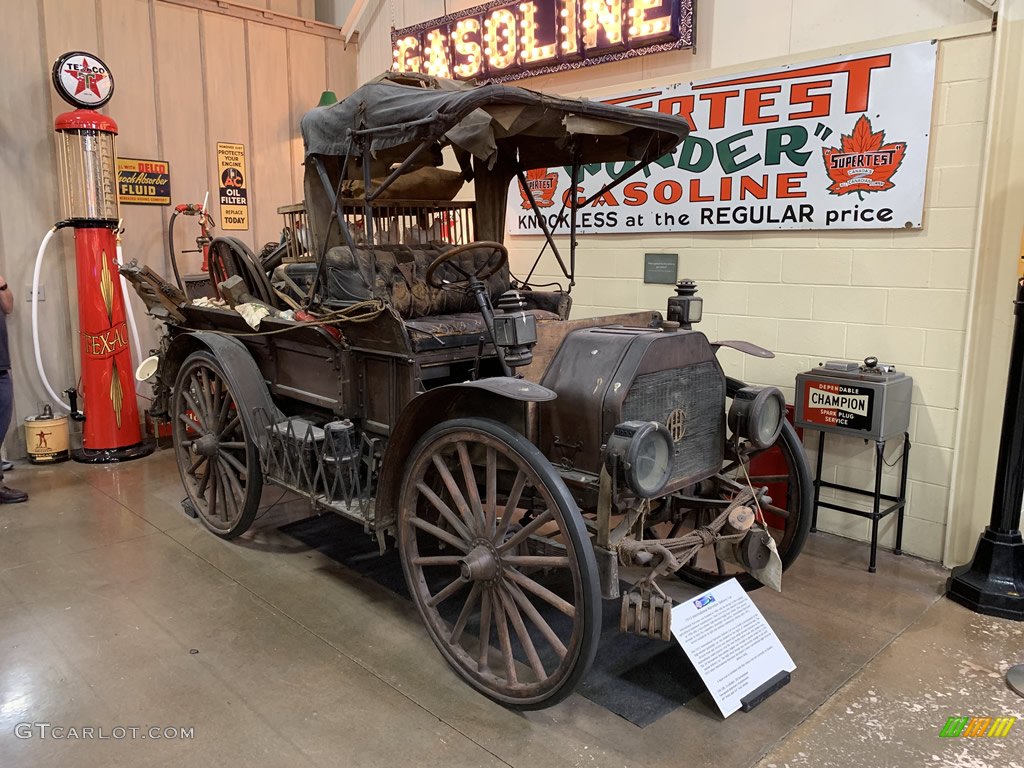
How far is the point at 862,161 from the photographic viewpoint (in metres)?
3.97

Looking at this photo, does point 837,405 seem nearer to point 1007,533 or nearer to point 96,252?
point 1007,533

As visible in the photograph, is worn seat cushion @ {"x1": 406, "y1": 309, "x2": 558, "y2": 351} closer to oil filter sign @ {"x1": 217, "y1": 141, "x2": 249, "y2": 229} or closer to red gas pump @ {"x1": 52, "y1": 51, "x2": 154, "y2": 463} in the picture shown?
red gas pump @ {"x1": 52, "y1": 51, "x2": 154, "y2": 463}

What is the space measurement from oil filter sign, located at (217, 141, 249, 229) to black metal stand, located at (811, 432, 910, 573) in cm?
493

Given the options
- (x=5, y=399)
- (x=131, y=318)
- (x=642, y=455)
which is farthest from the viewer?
(x=131, y=318)

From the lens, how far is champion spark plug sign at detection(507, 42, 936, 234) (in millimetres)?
3834

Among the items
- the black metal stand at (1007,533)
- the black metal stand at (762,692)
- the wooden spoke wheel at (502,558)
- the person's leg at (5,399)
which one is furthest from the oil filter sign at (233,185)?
the black metal stand at (1007,533)

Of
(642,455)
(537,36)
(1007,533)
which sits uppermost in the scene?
(537,36)

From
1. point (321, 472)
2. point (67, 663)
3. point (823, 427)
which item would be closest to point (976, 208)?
point (823, 427)

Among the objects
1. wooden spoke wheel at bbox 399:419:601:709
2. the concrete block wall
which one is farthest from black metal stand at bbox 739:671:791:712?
the concrete block wall

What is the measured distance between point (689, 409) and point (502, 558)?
88 cm

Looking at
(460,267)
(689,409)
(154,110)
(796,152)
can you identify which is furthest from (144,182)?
(689,409)

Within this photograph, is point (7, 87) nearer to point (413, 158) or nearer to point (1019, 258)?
point (413, 158)

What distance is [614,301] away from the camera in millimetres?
5250

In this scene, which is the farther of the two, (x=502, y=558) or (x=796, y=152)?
(x=796, y=152)
